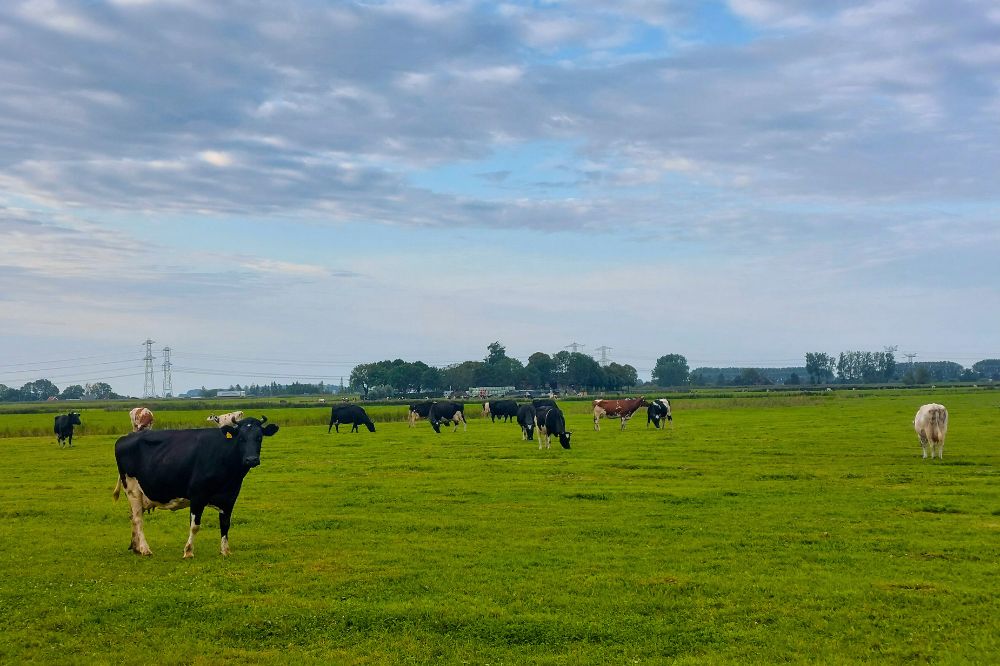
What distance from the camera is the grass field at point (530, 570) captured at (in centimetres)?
1004

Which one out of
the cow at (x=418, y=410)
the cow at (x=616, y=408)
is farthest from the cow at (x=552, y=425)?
the cow at (x=418, y=410)

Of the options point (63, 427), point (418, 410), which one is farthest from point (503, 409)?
point (63, 427)

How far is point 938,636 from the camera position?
9.99 meters

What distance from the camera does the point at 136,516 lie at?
49.9 feet

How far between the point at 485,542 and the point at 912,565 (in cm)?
689

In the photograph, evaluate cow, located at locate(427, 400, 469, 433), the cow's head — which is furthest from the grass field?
cow, located at locate(427, 400, 469, 433)

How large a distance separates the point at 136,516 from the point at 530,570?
7.08m

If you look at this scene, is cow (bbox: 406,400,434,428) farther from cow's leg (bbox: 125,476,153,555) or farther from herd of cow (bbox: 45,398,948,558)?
cow's leg (bbox: 125,476,153,555)

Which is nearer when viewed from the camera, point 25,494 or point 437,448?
point 25,494

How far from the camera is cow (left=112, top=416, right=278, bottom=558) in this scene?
1488 cm

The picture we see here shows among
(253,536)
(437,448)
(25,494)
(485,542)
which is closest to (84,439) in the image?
(437,448)

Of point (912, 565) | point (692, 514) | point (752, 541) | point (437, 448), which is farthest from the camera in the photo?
point (437, 448)

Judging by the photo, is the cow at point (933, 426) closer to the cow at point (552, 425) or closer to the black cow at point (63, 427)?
the cow at point (552, 425)

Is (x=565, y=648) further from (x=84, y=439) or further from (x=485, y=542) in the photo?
(x=84, y=439)
